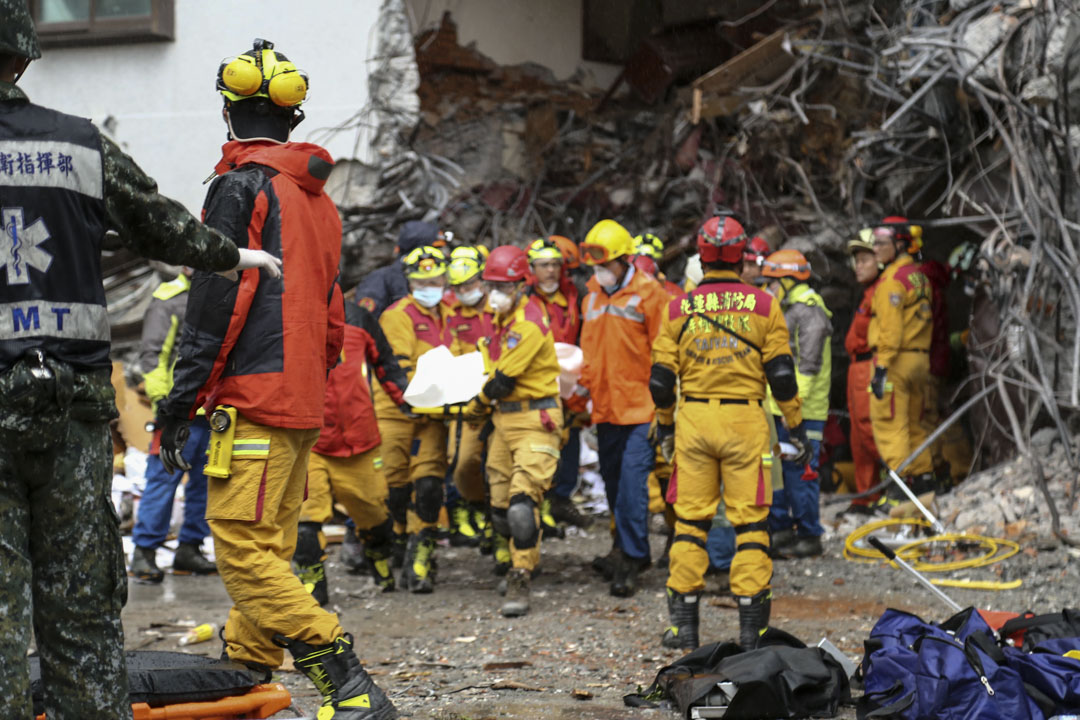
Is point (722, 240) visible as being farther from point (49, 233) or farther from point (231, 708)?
point (49, 233)

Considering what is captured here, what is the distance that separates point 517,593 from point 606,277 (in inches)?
87.9

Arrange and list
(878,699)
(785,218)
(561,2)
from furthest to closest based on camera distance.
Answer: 1. (561,2)
2. (785,218)
3. (878,699)

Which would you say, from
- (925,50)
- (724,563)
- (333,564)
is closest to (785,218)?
(925,50)

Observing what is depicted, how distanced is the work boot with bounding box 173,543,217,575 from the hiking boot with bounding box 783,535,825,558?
4.31 meters

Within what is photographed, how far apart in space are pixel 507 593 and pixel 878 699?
3108 mm

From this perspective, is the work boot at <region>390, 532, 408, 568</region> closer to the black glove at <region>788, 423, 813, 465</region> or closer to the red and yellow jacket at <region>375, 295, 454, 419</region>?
the red and yellow jacket at <region>375, 295, 454, 419</region>

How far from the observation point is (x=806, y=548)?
929cm

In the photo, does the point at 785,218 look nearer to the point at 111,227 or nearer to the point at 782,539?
the point at 782,539

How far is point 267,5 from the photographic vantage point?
12.4 meters

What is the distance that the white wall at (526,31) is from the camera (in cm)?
1366

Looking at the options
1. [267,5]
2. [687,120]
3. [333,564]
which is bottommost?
[333,564]

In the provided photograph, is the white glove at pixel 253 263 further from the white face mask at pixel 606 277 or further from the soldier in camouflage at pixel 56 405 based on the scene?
the white face mask at pixel 606 277

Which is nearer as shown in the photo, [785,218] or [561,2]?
[785,218]

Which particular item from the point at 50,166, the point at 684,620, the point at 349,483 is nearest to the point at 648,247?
the point at 349,483
